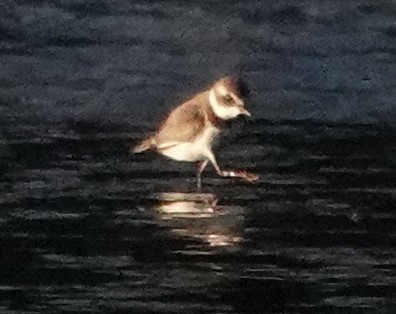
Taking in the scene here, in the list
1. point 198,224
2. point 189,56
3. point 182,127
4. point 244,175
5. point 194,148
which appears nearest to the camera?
point 198,224

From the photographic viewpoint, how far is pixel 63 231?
8.30 metres

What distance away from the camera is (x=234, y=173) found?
9.06m

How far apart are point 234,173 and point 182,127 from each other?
404mm

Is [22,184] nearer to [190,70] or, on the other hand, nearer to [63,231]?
[63,231]

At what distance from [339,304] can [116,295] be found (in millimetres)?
873

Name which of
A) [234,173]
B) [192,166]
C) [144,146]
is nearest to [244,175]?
[234,173]

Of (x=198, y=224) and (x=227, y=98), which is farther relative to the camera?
(x=227, y=98)

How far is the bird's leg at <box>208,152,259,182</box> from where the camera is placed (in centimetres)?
902

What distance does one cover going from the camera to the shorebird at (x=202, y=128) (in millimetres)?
9086

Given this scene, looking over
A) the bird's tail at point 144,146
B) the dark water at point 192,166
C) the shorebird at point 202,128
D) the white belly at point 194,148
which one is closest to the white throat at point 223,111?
the shorebird at point 202,128

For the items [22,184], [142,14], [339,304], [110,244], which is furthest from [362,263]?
[142,14]

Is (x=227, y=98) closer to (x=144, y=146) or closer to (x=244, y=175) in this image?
(x=244, y=175)

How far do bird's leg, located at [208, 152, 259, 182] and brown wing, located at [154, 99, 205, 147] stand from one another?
0.15 meters

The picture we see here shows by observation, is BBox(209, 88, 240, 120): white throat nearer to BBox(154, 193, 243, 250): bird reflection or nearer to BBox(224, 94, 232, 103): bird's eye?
BBox(224, 94, 232, 103): bird's eye
